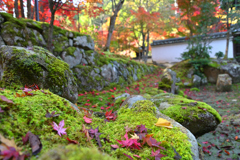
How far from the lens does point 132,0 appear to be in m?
16.8

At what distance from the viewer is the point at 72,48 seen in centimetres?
642

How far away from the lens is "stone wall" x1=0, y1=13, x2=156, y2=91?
5.20 metres

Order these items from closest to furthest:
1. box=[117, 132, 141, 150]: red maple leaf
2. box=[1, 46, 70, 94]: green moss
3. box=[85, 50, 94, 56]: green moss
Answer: box=[117, 132, 141, 150]: red maple leaf < box=[1, 46, 70, 94]: green moss < box=[85, 50, 94, 56]: green moss

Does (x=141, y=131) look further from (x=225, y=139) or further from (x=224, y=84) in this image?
(x=224, y=84)

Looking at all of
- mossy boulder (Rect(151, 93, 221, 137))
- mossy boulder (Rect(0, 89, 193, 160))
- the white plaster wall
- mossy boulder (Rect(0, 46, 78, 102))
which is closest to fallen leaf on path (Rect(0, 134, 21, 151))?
mossy boulder (Rect(0, 89, 193, 160))

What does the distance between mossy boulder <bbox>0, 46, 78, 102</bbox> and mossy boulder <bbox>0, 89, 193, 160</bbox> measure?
112cm

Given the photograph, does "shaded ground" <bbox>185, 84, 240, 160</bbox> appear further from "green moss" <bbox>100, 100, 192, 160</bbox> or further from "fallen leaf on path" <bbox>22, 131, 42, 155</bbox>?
"fallen leaf on path" <bbox>22, 131, 42, 155</bbox>

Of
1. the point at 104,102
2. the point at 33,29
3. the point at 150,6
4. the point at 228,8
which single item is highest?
the point at 150,6

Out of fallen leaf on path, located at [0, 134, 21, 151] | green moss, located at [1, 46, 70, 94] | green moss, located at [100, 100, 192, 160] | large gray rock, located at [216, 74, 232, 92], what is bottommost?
large gray rock, located at [216, 74, 232, 92]

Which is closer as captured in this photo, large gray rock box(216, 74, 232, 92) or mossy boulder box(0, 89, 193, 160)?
mossy boulder box(0, 89, 193, 160)

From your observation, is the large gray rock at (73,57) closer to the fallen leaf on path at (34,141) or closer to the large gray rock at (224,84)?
the fallen leaf on path at (34,141)

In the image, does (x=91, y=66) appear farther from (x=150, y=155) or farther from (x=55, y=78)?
(x=150, y=155)

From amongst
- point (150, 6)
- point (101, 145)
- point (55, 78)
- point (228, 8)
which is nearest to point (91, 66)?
point (55, 78)

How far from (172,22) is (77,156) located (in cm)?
1739
